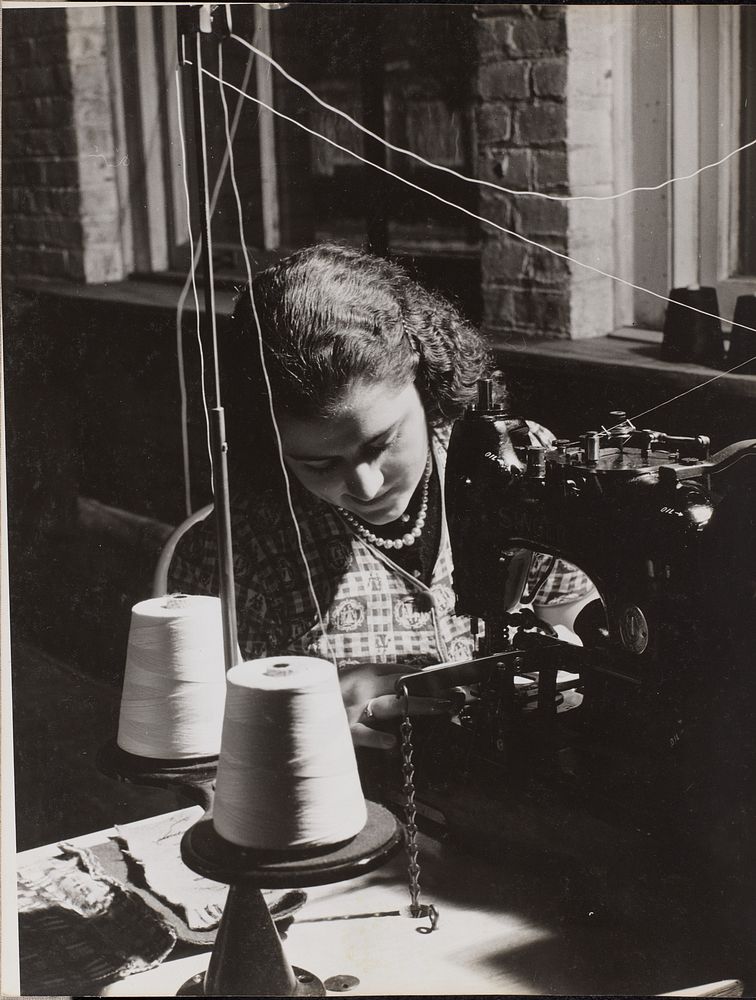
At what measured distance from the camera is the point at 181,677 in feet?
2.66

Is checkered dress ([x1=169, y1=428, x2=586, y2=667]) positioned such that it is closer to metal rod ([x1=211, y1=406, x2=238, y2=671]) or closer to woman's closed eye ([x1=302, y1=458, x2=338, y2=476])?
woman's closed eye ([x1=302, y1=458, x2=338, y2=476])

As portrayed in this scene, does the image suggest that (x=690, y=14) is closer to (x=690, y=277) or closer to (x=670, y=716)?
(x=690, y=277)

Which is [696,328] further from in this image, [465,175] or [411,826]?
[411,826]

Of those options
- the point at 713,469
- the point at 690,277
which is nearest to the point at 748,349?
the point at 690,277

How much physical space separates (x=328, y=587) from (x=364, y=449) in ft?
0.66

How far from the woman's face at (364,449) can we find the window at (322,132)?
0.61ft

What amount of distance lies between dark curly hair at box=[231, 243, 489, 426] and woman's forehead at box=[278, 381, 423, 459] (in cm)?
1

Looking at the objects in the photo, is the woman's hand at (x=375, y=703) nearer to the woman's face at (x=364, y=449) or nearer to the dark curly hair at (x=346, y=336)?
the woman's face at (x=364, y=449)

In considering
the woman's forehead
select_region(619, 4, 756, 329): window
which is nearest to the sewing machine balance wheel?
the woman's forehead

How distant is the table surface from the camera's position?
85 cm

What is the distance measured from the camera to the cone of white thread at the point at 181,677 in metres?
0.81

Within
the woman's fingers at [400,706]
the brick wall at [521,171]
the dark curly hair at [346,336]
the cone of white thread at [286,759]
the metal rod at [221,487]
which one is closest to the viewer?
the cone of white thread at [286,759]

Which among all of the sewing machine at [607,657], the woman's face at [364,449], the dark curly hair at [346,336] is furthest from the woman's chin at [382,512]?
the sewing machine at [607,657]

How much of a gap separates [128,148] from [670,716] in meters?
0.78
